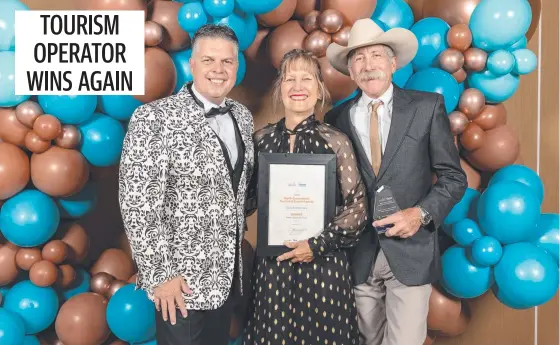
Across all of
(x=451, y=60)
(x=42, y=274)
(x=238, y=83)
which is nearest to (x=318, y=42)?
(x=238, y=83)

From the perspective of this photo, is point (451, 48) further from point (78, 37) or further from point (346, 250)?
point (78, 37)

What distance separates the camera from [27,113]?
2.82 metres

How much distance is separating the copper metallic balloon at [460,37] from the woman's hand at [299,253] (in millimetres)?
1551

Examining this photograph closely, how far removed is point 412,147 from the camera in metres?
2.50

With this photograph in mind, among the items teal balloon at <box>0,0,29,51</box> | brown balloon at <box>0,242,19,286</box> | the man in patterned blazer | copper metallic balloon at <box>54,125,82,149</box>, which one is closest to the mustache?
the man in patterned blazer

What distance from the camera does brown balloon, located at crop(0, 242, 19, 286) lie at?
291 cm

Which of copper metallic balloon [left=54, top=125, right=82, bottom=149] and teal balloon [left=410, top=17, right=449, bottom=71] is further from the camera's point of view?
teal balloon [left=410, top=17, right=449, bottom=71]

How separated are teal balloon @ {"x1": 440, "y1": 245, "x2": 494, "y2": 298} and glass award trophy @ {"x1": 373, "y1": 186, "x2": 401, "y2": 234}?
0.81 metres

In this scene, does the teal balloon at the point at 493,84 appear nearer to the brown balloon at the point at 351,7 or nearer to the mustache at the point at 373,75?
the brown balloon at the point at 351,7

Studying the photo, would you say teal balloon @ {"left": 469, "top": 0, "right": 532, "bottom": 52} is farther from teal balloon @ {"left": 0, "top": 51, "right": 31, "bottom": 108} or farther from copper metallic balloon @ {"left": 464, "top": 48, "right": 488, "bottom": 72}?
teal balloon @ {"left": 0, "top": 51, "right": 31, "bottom": 108}

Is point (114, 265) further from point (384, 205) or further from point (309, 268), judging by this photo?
point (384, 205)

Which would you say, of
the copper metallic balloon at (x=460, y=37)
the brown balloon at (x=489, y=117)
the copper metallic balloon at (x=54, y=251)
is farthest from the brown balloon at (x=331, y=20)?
the copper metallic balloon at (x=54, y=251)

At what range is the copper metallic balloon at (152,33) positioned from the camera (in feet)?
9.53

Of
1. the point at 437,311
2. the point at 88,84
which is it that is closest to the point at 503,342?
the point at 437,311
